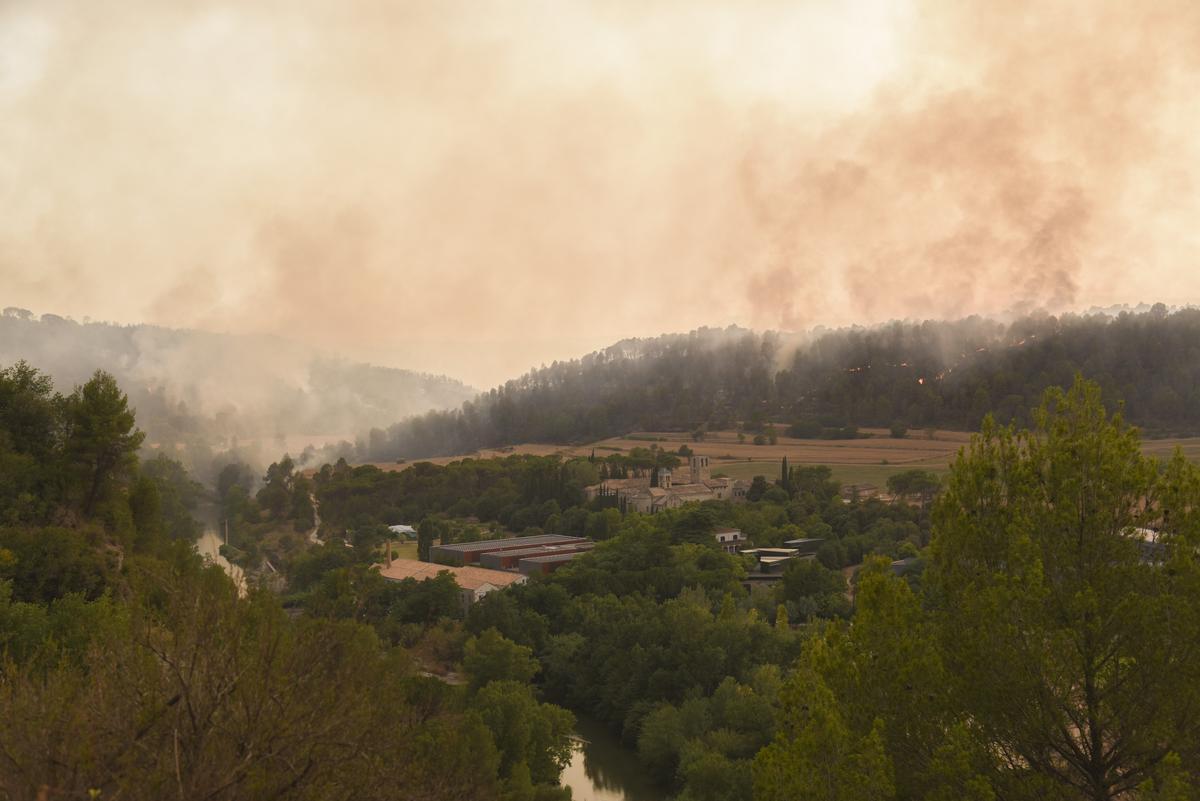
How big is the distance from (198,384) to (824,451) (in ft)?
174

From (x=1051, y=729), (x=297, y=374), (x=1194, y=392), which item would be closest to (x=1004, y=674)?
(x=1051, y=729)

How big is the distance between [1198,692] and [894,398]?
6388 centimetres

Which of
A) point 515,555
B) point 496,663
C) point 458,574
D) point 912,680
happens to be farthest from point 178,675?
point 515,555

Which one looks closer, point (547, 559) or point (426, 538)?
point (547, 559)

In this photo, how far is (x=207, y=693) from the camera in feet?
18.5

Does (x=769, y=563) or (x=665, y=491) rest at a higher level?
(x=665, y=491)

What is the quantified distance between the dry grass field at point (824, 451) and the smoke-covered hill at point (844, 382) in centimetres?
288

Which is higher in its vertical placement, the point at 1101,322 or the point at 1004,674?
the point at 1101,322

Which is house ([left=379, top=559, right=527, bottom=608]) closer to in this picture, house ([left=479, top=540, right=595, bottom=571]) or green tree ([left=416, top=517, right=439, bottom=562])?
house ([left=479, top=540, right=595, bottom=571])

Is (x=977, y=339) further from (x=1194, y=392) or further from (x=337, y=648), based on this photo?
(x=337, y=648)

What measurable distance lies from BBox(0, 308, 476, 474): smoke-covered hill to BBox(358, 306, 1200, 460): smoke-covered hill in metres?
9.08

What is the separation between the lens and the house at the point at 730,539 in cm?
3816

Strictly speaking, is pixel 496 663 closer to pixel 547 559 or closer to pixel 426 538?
pixel 547 559

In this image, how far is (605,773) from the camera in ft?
65.7
